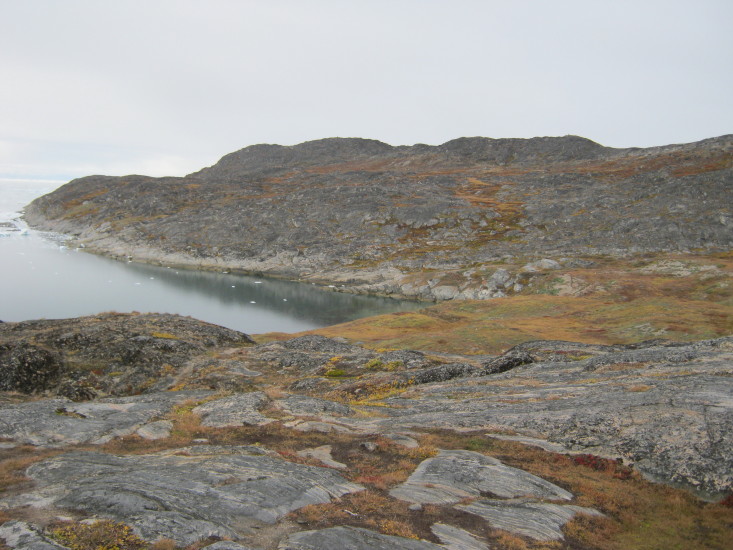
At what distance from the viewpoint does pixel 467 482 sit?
18984 millimetres

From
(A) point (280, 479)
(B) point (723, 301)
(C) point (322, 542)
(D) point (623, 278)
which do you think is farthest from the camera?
(D) point (623, 278)

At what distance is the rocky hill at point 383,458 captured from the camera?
580 inches

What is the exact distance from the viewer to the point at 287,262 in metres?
151

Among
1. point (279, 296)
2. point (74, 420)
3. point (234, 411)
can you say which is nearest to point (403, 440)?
point (234, 411)

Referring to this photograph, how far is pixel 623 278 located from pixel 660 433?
89.0m

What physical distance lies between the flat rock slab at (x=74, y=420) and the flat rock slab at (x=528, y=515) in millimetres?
19187

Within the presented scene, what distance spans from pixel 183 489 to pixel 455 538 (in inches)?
372

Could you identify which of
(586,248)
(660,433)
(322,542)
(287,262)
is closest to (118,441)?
(322,542)

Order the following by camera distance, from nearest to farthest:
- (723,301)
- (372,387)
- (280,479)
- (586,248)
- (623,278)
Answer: (280,479)
(372,387)
(723,301)
(623,278)
(586,248)

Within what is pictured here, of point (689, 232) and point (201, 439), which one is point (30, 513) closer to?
point (201, 439)

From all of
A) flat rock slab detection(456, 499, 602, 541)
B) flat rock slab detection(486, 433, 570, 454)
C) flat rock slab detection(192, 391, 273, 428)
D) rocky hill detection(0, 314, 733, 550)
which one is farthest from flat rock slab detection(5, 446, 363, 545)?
flat rock slab detection(486, 433, 570, 454)

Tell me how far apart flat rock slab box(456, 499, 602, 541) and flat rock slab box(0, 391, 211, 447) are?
19.2m

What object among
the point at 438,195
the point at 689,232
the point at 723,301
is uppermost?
the point at 438,195

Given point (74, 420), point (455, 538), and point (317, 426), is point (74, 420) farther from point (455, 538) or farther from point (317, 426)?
point (455, 538)
